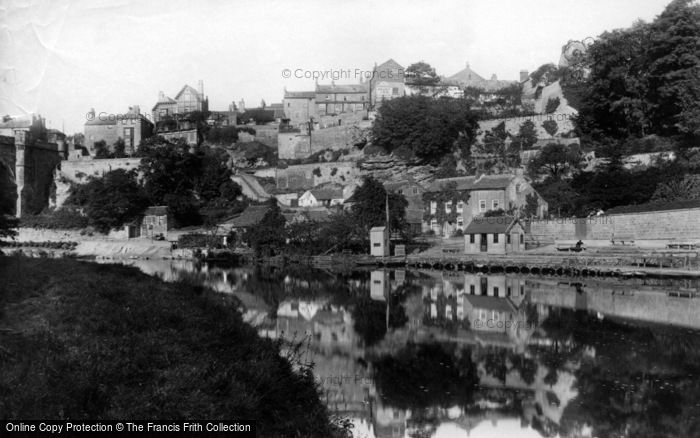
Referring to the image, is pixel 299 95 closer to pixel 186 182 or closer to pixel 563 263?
pixel 186 182

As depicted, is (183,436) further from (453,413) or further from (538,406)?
(538,406)

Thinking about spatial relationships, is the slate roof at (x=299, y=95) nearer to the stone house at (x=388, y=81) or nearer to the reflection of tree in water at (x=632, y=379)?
the stone house at (x=388, y=81)

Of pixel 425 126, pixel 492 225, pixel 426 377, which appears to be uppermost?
pixel 425 126

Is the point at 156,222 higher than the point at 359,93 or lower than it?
lower

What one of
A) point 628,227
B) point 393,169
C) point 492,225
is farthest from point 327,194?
point 628,227

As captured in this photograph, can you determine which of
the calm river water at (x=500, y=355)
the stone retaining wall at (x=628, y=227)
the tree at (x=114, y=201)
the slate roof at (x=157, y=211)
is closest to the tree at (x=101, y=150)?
the tree at (x=114, y=201)

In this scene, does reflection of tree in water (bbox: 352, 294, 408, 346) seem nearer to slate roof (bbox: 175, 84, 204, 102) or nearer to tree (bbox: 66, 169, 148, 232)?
tree (bbox: 66, 169, 148, 232)

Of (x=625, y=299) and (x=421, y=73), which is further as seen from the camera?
(x=421, y=73)
